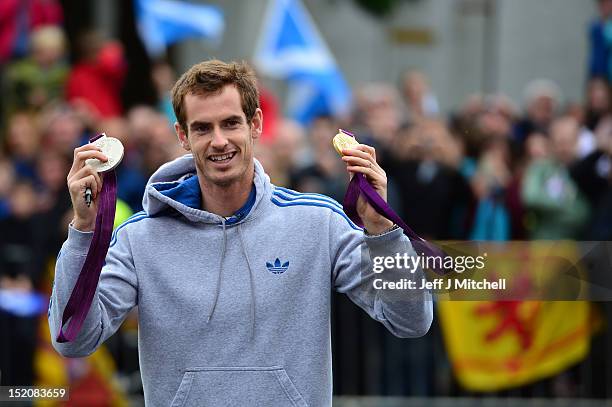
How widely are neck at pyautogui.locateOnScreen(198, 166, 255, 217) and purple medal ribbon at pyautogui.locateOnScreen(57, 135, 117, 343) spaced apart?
0.41 m

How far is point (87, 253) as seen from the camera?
4848 mm

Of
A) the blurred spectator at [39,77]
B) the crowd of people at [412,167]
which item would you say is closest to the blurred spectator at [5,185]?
the crowd of people at [412,167]

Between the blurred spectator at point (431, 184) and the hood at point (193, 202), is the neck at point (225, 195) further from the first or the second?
the blurred spectator at point (431, 184)

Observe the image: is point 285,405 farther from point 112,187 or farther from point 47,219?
point 47,219

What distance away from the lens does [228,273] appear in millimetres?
5031

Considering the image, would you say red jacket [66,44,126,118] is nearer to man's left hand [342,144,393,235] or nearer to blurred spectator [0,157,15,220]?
blurred spectator [0,157,15,220]

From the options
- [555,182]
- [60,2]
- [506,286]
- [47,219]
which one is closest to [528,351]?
[555,182]

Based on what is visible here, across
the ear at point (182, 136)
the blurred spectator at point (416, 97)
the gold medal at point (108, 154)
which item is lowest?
the gold medal at point (108, 154)

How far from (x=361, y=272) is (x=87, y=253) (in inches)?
39.3

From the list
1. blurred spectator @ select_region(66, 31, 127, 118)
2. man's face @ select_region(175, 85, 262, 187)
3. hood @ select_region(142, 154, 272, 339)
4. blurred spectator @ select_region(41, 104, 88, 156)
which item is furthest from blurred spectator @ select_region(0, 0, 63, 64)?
man's face @ select_region(175, 85, 262, 187)

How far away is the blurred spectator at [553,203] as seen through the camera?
11.1m

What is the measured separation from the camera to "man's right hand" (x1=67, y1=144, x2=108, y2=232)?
4812 mm

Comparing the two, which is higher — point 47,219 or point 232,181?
point 47,219

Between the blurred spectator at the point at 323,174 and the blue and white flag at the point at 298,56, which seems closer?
the blurred spectator at the point at 323,174
